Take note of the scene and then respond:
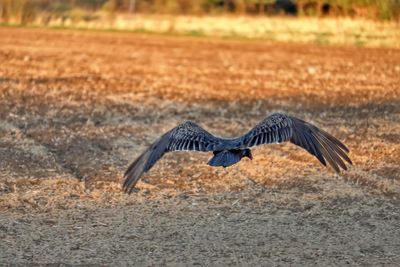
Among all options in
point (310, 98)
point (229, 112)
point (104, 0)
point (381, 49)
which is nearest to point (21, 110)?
point (229, 112)

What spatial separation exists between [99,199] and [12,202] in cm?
75

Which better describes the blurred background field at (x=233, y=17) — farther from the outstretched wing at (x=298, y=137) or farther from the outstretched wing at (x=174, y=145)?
the outstretched wing at (x=174, y=145)

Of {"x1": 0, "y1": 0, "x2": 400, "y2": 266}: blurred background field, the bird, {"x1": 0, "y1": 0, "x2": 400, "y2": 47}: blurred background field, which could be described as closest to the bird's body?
the bird

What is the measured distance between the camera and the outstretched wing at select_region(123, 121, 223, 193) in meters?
5.97

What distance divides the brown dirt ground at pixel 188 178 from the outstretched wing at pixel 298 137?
2.65 feet

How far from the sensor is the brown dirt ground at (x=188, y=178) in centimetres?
666

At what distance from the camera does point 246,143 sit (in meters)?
6.01

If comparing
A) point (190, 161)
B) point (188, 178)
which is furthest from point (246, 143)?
point (190, 161)

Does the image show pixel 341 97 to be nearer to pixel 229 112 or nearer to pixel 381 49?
pixel 229 112

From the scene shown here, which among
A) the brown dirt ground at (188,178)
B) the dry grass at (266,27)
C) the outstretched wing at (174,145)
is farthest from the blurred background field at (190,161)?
the dry grass at (266,27)

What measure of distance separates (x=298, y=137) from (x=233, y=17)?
3084 centimetres

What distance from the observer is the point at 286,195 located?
820cm

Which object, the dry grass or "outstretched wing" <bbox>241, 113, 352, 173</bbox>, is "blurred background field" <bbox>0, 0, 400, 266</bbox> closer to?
"outstretched wing" <bbox>241, 113, 352, 173</bbox>

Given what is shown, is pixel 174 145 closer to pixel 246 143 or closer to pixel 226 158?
pixel 226 158
